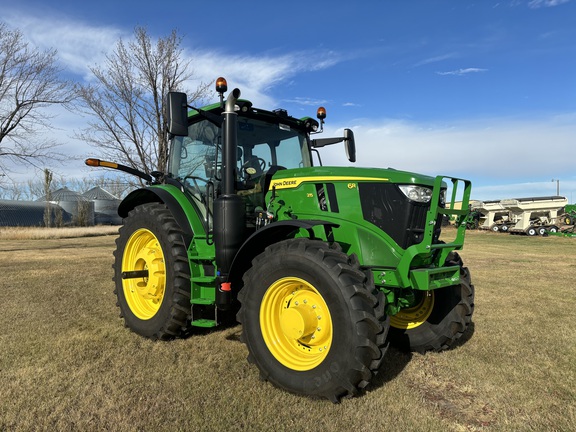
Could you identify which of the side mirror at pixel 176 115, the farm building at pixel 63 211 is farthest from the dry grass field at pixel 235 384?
the farm building at pixel 63 211

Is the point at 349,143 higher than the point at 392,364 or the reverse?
higher

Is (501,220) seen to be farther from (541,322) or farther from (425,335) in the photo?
Result: (425,335)

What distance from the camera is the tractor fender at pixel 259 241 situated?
11.4 feet

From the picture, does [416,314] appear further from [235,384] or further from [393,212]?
[235,384]

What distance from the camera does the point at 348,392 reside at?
2885 mm

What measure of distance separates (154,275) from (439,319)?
309cm

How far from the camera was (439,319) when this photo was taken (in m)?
4.04

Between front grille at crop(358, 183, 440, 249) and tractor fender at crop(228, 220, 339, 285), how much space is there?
1.15 feet

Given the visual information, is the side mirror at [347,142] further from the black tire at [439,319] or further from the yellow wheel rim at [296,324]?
the yellow wheel rim at [296,324]

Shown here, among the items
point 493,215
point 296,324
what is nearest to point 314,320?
point 296,324

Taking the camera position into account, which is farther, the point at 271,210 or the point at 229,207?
the point at 271,210

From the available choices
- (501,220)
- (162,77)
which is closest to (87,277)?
(162,77)

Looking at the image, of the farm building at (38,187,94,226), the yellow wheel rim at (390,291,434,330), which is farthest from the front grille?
the farm building at (38,187,94,226)

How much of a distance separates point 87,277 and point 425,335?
7.07 metres
